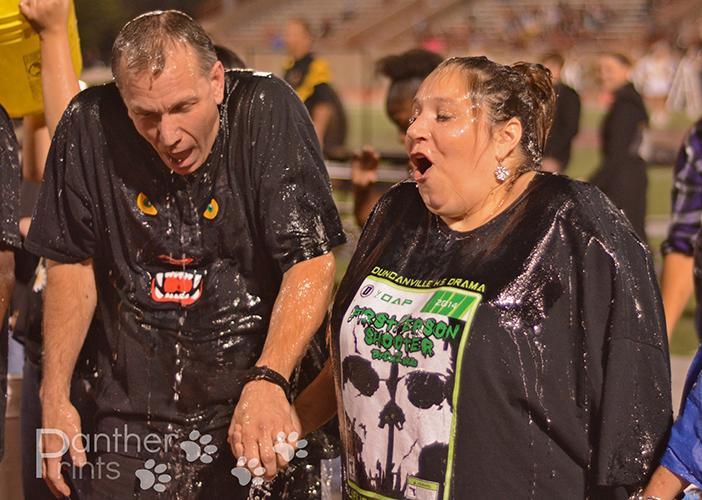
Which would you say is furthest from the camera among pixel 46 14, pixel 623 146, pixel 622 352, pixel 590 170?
pixel 590 170

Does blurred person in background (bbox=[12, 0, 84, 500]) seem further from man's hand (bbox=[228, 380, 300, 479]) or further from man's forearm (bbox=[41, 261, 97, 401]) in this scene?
man's hand (bbox=[228, 380, 300, 479])

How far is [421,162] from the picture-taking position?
2842 mm

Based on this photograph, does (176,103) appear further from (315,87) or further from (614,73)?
(315,87)

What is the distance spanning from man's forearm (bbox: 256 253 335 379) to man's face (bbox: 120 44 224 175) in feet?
1.42

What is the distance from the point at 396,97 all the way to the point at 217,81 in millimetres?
1976

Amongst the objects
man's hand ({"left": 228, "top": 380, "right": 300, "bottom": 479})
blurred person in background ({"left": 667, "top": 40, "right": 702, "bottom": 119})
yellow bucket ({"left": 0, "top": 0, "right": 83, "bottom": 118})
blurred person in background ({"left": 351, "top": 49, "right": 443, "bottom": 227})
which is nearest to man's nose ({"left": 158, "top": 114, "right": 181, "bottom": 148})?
man's hand ({"left": 228, "top": 380, "right": 300, "bottom": 479})

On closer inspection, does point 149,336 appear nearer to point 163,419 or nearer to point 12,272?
point 163,419

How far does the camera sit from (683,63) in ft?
104

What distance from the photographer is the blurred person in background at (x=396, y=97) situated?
516 cm

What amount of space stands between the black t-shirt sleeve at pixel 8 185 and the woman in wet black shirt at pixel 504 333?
121cm

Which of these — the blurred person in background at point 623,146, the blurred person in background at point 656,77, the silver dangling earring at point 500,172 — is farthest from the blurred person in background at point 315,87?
the blurred person in background at point 656,77

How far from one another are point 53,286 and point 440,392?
4.50 ft

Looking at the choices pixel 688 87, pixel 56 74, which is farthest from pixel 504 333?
pixel 688 87

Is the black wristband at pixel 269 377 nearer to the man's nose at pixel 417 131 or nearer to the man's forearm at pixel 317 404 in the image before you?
the man's forearm at pixel 317 404
